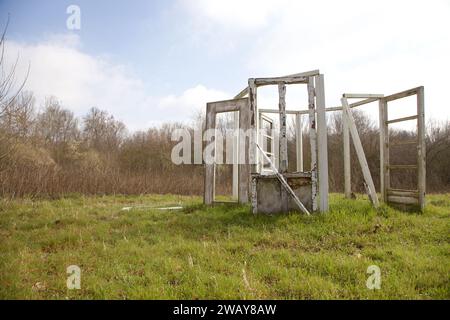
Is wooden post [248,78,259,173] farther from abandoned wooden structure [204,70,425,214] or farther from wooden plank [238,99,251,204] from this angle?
wooden plank [238,99,251,204]

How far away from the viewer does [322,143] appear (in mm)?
6004

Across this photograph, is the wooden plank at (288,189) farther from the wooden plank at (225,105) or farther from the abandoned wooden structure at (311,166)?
the wooden plank at (225,105)

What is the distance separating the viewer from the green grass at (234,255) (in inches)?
121

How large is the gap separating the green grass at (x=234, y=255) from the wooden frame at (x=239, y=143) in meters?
1.06

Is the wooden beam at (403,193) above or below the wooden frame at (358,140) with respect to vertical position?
below

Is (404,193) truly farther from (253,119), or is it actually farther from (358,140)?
(253,119)

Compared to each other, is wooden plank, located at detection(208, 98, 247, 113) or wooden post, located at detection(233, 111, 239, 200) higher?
wooden plank, located at detection(208, 98, 247, 113)

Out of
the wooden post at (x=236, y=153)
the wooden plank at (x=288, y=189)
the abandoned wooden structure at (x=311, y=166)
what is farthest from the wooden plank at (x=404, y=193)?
the wooden post at (x=236, y=153)

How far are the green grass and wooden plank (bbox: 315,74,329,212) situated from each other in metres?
0.40

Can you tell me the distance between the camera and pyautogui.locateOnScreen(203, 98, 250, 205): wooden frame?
736cm

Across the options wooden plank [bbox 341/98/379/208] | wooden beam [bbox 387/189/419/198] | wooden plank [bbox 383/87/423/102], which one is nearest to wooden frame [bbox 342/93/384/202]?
wooden plank [bbox 341/98/379/208]
